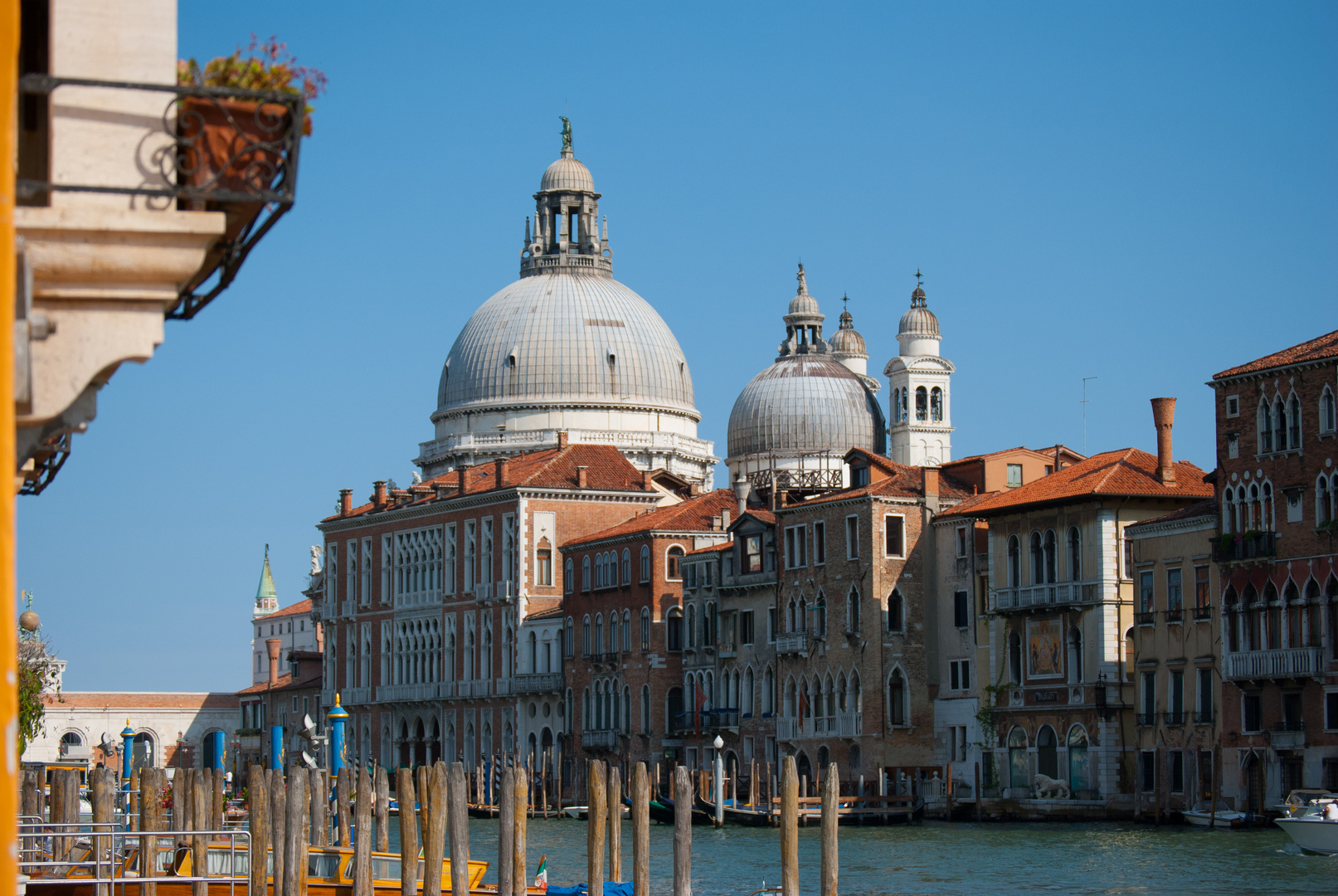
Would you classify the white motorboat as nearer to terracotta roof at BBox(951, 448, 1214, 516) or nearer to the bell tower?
terracotta roof at BBox(951, 448, 1214, 516)

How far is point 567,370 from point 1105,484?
4119 centimetres

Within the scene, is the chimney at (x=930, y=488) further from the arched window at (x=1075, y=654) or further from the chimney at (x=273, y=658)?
the chimney at (x=273, y=658)

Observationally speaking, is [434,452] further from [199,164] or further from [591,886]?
[199,164]

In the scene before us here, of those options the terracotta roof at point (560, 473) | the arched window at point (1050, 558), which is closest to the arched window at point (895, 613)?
the arched window at point (1050, 558)

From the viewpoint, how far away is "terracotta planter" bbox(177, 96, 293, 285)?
6320mm

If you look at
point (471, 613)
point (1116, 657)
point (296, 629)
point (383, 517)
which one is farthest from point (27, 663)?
point (296, 629)

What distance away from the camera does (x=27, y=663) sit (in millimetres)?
44062

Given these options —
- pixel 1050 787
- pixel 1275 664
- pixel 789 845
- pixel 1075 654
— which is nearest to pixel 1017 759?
pixel 1050 787

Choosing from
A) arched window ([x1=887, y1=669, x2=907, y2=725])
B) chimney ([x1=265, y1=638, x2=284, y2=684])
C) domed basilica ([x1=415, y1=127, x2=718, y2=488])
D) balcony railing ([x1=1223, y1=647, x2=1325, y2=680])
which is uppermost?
domed basilica ([x1=415, y1=127, x2=718, y2=488])

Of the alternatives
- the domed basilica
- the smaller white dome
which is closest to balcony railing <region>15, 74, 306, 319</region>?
the domed basilica

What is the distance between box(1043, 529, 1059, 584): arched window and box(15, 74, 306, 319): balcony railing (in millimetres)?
45139

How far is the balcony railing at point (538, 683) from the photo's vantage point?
70.4 meters

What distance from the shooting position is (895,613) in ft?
181

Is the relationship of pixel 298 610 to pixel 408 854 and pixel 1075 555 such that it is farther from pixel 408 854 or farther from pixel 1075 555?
pixel 408 854
